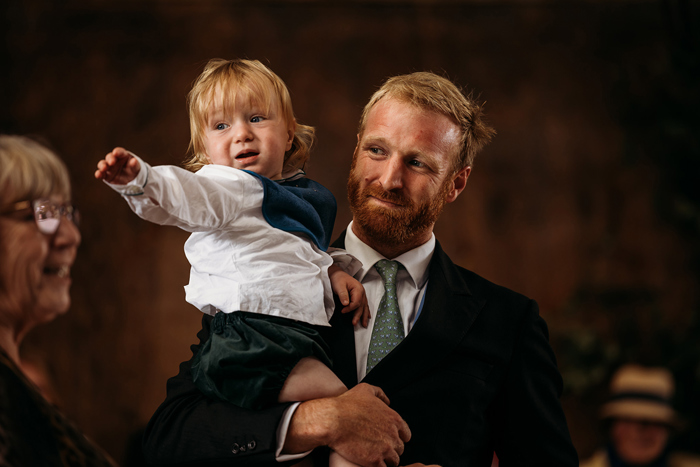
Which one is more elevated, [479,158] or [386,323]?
[479,158]

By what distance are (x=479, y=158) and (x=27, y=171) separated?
4998 millimetres

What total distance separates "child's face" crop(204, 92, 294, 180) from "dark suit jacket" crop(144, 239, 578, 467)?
0.45 m

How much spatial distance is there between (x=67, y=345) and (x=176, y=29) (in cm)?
278

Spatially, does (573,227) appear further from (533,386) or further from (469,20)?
(533,386)

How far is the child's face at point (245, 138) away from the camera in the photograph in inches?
59.3

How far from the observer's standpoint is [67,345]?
205 inches

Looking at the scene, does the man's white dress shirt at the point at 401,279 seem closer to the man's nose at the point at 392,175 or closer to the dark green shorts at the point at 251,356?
the man's nose at the point at 392,175

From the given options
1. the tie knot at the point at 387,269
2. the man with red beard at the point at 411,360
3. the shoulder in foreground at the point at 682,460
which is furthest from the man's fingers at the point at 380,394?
the shoulder in foreground at the point at 682,460

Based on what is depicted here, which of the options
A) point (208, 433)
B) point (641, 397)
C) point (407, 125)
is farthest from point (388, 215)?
point (641, 397)

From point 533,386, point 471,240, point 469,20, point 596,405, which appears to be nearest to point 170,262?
point 471,240

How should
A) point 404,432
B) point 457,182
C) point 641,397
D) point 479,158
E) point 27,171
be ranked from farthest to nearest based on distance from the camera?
point 479,158
point 641,397
point 457,182
point 404,432
point 27,171

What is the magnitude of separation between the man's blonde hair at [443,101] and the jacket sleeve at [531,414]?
0.60 m

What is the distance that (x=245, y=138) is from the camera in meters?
1.50

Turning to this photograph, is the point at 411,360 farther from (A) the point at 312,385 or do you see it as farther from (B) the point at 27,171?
(B) the point at 27,171
